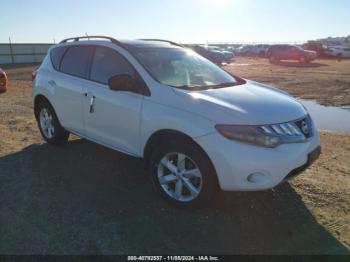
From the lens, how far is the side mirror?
434 centimetres

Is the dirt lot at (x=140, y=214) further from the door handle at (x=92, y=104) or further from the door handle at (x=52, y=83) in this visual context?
the door handle at (x=52, y=83)

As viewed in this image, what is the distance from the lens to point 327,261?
3.27 m

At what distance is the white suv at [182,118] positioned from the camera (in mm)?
3648

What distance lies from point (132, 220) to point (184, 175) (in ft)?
2.29

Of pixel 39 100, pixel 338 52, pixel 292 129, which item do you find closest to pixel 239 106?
pixel 292 129

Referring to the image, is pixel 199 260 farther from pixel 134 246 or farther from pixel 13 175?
pixel 13 175

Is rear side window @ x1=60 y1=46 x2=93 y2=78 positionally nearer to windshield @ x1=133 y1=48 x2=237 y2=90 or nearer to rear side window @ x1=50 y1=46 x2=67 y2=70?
rear side window @ x1=50 y1=46 x2=67 y2=70

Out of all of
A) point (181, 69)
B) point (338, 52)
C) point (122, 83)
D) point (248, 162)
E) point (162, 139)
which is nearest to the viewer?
point (248, 162)

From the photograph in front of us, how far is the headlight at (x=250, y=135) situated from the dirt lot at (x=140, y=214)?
2.79 ft

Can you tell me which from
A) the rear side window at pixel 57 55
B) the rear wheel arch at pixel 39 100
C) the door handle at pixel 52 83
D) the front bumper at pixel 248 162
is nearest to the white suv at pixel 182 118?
the front bumper at pixel 248 162

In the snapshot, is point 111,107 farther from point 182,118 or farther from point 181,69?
point 182,118

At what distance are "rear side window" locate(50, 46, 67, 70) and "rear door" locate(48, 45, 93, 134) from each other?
2cm

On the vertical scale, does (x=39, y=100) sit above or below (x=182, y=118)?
below

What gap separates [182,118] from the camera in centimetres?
388
